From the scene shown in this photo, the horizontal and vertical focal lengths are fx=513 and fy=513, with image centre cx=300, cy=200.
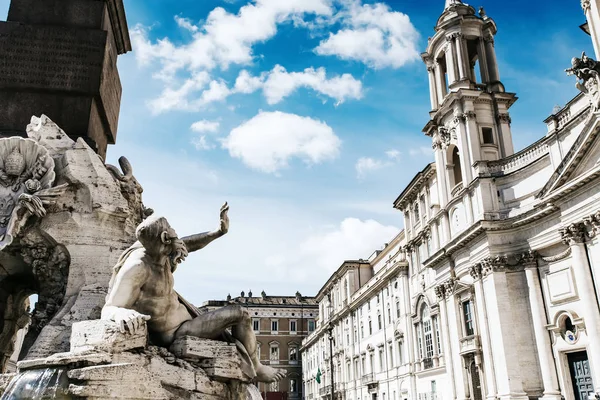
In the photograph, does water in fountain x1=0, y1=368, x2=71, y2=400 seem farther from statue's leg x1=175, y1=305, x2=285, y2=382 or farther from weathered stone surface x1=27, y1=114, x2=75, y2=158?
weathered stone surface x1=27, y1=114, x2=75, y2=158

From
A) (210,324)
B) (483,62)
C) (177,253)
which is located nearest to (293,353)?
(483,62)

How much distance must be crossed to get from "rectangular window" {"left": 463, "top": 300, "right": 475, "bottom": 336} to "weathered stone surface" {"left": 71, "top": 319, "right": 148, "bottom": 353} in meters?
26.0

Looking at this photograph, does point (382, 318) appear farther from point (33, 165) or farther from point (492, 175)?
point (33, 165)

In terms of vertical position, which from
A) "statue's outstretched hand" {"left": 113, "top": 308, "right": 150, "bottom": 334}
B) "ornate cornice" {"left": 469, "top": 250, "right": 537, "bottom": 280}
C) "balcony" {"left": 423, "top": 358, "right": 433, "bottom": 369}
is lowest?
"statue's outstretched hand" {"left": 113, "top": 308, "right": 150, "bottom": 334}

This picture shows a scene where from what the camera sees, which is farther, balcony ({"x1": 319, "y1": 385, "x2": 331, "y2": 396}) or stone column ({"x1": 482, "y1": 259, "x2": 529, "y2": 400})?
balcony ({"x1": 319, "y1": 385, "x2": 331, "y2": 396})

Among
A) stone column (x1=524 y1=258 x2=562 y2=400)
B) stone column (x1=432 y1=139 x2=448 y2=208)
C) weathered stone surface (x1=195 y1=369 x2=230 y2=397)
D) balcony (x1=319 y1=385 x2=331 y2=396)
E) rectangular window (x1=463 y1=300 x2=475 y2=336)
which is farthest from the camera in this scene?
balcony (x1=319 y1=385 x2=331 y2=396)

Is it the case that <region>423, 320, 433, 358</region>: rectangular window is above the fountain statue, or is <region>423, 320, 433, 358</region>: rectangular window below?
above

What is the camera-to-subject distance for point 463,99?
99.8 feet

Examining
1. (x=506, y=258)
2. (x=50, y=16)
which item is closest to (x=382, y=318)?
(x=506, y=258)

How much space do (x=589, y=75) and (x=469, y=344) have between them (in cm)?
1425

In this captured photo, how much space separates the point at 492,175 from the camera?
26.9 m

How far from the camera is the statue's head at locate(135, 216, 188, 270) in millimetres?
4203

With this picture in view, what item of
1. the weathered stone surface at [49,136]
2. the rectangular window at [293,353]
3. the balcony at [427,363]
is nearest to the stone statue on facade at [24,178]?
the weathered stone surface at [49,136]

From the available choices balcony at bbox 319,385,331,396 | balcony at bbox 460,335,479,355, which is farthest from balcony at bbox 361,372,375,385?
balcony at bbox 460,335,479,355
